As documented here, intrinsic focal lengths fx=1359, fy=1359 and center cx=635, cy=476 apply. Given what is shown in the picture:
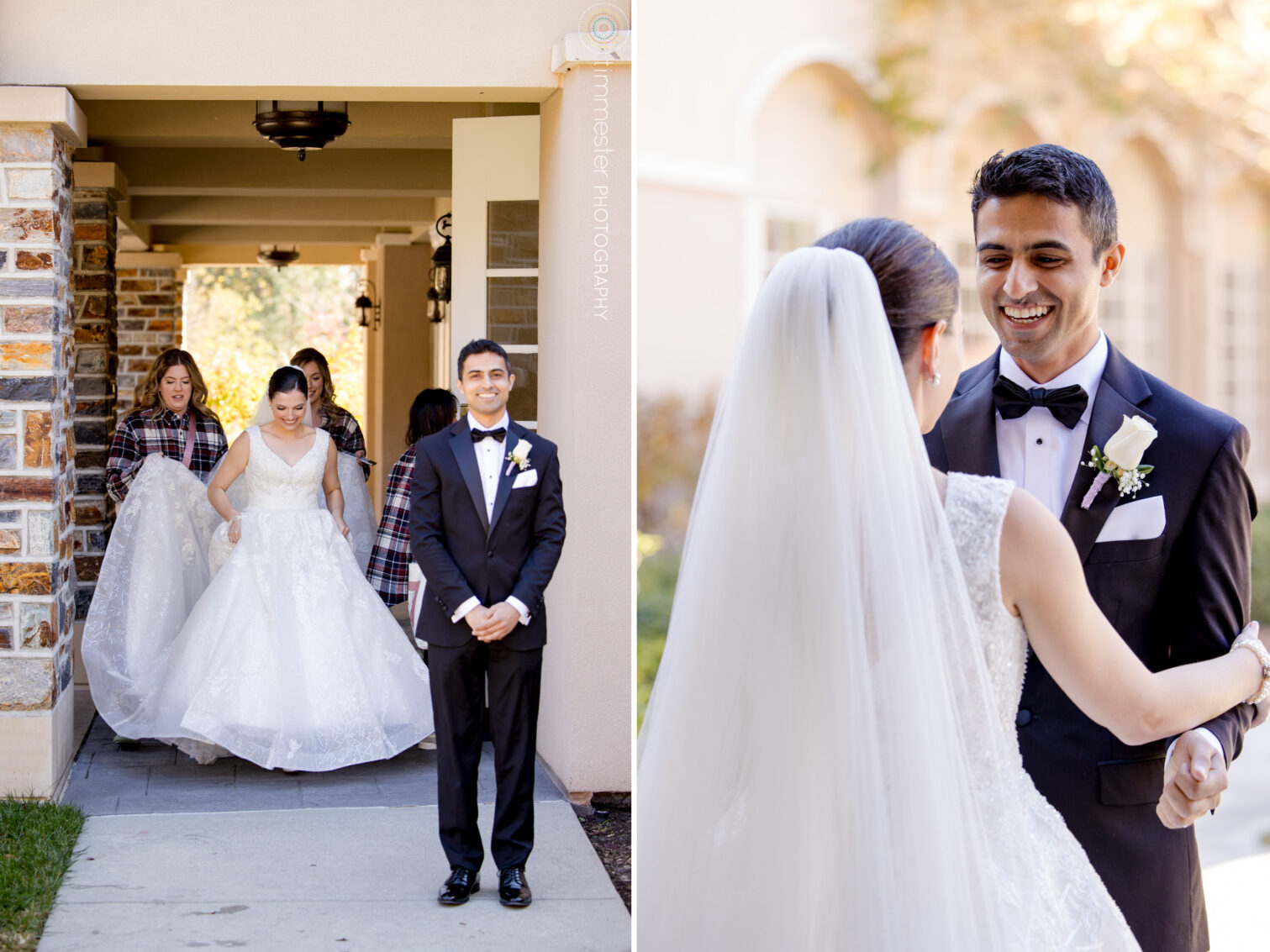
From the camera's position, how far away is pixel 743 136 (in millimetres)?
5125

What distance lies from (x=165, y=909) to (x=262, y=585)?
1747 millimetres

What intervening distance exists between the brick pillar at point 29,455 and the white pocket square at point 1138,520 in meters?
3.66

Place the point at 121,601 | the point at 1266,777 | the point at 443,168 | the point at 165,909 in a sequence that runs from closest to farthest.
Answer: the point at 165,909 → the point at 121,601 → the point at 1266,777 → the point at 443,168

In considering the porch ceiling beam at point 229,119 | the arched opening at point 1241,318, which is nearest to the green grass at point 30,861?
the porch ceiling beam at point 229,119

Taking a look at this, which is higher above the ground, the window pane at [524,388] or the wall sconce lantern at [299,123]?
the wall sconce lantern at [299,123]

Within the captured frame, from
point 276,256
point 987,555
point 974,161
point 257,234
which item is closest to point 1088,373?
point 987,555

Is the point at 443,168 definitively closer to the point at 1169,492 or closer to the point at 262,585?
the point at 262,585

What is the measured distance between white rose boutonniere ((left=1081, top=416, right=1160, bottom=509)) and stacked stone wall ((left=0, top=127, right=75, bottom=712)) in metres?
3.63

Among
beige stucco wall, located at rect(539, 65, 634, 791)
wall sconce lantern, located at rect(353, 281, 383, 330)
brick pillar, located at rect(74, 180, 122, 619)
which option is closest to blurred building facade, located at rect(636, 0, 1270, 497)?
beige stucco wall, located at rect(539, 65, 634, 791)

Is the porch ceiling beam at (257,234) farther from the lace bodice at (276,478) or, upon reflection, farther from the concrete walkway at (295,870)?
the concrete walkway at (295,870)

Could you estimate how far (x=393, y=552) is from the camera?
18.6 ft

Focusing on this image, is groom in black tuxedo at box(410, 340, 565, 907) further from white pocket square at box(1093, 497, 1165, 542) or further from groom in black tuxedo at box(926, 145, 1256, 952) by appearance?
white pocket square at box(1093, 497, 1165, 542)

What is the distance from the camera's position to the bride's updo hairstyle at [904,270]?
5.84 feet

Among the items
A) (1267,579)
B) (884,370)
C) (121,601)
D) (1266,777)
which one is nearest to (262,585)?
(121,601)
